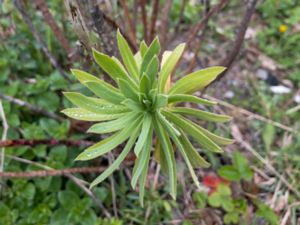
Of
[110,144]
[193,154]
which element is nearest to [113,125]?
[110,144]

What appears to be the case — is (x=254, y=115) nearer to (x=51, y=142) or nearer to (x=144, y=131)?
(x=51, y=142)

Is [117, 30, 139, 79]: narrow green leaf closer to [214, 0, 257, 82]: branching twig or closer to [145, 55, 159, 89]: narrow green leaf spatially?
[145, 55, 159, 89]: narrow green leaf

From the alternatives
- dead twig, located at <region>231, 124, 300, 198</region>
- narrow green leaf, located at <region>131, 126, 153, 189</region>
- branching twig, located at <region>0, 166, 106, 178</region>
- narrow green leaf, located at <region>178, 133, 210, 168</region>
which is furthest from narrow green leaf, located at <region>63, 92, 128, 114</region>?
dead twig, located at <region>231, 124, 300, 198</region>

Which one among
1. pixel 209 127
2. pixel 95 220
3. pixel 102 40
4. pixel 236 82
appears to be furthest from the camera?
pixel 236 82

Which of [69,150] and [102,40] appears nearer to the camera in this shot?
[102,40]

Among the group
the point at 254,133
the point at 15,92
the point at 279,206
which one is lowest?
the point at 279,206

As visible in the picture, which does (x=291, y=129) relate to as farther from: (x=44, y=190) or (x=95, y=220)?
(x=44, y=190)

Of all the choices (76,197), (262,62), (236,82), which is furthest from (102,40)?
(262,62)
